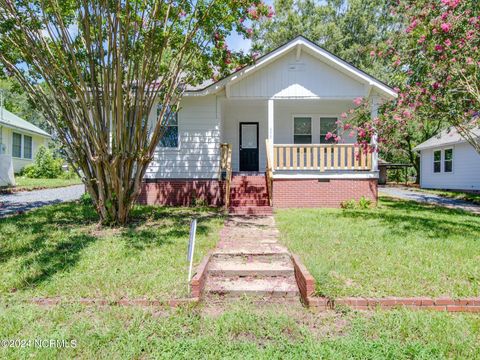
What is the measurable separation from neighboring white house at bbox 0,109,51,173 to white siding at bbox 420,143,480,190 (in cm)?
2589

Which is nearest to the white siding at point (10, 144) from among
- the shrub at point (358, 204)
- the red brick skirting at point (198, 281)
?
the shrub at point (358, 204)

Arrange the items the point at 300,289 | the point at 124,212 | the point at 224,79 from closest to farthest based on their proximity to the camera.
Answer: the point at 300,289 < the point at 124,212 < the point at 224,79

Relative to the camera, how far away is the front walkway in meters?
4.04

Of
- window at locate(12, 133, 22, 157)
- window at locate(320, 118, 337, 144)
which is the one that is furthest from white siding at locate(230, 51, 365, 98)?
window at locate(12, 133, 22, 157)

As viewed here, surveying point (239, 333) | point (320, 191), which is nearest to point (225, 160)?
point (320, 191)

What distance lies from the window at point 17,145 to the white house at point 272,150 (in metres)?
16.7

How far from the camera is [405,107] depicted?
374 inches

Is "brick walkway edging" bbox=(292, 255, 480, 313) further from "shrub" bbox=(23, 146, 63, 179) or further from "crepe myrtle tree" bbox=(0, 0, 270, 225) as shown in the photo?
"shrub" bbox=(23, 146, 63, 179)

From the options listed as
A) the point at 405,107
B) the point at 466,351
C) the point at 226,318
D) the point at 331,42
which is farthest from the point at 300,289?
the point at 331,42

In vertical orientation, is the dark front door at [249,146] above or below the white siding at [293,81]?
below

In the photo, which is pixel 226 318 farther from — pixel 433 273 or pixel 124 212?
pixel 124 212

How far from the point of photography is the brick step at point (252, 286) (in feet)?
13.1

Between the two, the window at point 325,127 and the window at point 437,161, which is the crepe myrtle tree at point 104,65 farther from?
the window at point 437,161

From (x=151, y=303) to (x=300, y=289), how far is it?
1.77m
